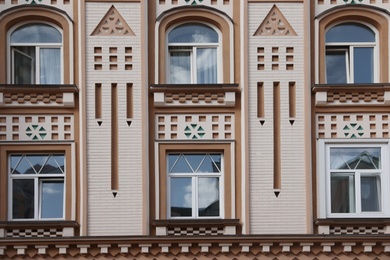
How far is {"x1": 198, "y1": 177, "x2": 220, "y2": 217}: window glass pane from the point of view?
67.9 ft

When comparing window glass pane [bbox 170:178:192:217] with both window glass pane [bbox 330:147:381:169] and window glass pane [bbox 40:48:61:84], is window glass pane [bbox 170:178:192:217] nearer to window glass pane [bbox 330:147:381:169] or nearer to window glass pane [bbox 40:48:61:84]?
window glass pane [bbox 330:147:381:169]

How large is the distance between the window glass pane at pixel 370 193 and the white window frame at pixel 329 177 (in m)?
0.11

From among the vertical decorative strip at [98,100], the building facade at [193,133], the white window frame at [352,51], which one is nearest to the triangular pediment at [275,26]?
the building facade at [193,133]

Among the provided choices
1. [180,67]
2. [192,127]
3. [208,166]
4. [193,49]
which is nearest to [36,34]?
[180,67]

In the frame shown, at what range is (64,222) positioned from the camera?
65.6 ft

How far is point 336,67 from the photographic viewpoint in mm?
21328

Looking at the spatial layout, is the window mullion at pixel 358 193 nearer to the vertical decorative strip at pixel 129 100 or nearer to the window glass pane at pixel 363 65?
the window glass pane at pixel 363 65

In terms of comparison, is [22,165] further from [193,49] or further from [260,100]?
[260,100]

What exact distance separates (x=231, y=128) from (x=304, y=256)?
3.22m

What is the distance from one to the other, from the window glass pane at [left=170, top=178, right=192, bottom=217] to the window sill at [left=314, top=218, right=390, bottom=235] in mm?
2843

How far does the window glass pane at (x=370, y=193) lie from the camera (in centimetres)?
2070

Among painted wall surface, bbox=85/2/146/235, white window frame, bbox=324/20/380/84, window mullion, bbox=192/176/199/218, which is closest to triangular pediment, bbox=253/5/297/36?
white window frame, bbox=324/20/380/84

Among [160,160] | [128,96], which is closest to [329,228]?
[160,160]

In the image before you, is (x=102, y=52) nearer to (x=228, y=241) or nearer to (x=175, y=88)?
(x=175, y=88)
